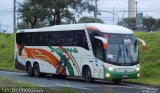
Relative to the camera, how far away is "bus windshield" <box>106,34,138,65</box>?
2622cm

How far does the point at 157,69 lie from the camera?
3073 cm

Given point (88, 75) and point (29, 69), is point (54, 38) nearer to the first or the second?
point (29, 69)

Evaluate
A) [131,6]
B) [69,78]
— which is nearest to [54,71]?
[69,78]

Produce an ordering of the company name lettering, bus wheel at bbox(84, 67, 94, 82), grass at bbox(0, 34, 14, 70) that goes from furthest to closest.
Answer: grass at bbox(0, 34, 14, 70)
the company name lettering
bus wheel at bbox(84, 67, 94, 82)

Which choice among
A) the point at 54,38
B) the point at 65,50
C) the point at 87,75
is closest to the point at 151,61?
the point at 65,50

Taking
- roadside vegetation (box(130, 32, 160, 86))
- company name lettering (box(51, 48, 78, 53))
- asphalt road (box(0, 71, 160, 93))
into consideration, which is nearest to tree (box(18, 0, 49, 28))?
roadside vegetation (box(130, 32, 160, 86))

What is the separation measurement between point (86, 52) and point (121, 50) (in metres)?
2.33

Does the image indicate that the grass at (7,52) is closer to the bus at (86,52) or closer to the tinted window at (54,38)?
the tinted window at (54,38)

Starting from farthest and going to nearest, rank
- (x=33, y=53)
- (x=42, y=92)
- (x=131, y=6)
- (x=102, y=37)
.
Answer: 1. (x=131, y=6)
2. (x=33, y=53)
3. (x=102, y=37)
4. (x=42, y=92)

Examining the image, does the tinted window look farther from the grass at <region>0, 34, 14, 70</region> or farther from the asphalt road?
the grass at <region>0, 34, 14, 70</region>

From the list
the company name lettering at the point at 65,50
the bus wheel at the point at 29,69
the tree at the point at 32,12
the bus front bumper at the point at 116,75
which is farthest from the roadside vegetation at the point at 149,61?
the tree at the point at 32,12

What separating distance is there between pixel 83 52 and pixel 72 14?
137 feet

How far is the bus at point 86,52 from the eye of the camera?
2625cm

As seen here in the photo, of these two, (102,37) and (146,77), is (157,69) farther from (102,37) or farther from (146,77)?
(102,37)
